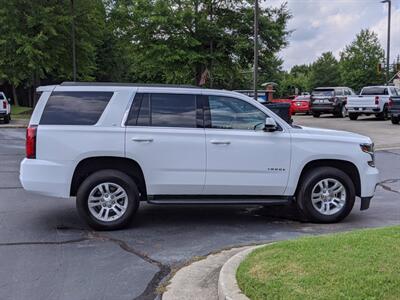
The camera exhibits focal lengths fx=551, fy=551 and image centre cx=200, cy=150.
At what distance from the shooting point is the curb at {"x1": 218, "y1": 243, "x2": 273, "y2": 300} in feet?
14.4

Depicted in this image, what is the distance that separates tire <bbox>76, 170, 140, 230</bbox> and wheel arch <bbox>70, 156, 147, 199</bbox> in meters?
0.10

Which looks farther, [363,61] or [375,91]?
[363,61]

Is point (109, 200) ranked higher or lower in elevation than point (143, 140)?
lower

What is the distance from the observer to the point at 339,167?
25.5 feet

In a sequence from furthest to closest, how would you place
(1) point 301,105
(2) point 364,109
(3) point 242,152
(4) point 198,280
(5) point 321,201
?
(1) point 301,105
(2) point 364,109
(5) point 321,201
(3) point 242,152
(4) point 198,280

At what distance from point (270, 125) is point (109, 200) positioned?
234 cm

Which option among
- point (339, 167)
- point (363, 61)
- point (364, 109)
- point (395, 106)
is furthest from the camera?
point (363, 61)

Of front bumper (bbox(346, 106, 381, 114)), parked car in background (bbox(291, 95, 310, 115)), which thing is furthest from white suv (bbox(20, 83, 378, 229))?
parked car in background (bbox(291, 95, 310, 115))

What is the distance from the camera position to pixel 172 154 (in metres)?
7.16

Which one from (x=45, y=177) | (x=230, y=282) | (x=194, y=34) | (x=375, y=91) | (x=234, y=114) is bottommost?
(x=230, y=282)

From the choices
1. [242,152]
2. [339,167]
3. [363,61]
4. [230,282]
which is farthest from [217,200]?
[363,61]

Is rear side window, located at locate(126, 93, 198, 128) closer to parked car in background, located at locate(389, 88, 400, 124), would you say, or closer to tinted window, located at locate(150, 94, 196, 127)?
tinted window, located at locate(150, 94, 196, 127)

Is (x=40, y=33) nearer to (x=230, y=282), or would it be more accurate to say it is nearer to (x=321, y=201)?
(x=321, y=201)

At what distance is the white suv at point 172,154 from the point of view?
7062 mm
